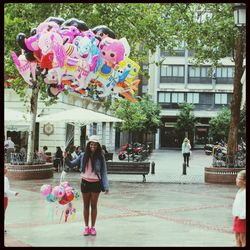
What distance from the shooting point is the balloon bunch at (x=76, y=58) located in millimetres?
9484

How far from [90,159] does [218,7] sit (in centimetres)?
1390

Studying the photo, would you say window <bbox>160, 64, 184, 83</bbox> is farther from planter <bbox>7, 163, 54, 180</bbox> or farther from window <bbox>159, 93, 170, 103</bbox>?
planter <bbox>7, 163, 54, 180</bbox>

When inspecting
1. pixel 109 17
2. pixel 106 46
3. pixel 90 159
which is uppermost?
pixel 109 17

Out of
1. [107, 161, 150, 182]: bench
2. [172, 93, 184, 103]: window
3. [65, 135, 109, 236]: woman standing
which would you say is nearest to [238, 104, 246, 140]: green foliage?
[107, 161, 150, 182]: bench

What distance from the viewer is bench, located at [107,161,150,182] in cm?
1867

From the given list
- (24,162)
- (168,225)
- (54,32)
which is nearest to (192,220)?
(168,225)

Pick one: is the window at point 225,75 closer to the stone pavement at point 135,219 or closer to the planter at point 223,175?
the planter at point 223,175

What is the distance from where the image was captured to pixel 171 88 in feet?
207

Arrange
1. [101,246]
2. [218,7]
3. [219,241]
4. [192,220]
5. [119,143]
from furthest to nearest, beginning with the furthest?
[119,143] < [218,7] < [192,220] < [219,241] < [101,246]

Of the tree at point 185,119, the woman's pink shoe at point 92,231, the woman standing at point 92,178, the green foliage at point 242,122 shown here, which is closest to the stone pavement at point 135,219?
the woman's pink shoe at point 92,231

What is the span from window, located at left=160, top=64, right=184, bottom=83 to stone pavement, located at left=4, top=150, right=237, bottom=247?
4679cm

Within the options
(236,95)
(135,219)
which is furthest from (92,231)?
(236,95)

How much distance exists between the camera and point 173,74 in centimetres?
6312

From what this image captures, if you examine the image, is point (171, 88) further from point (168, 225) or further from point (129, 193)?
point (168, 225)
